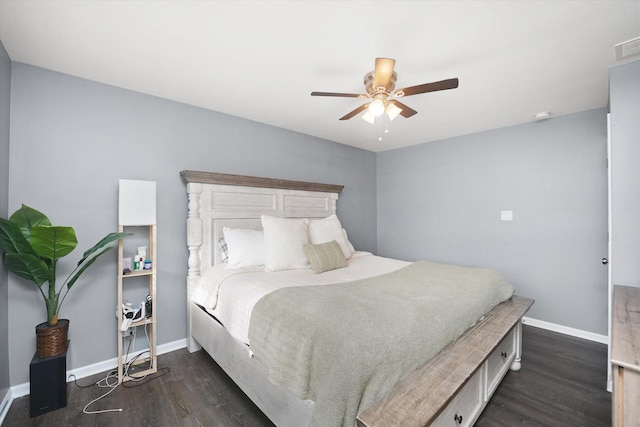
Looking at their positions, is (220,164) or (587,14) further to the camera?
(220,164)

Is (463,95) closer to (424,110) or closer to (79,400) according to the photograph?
(424,110)

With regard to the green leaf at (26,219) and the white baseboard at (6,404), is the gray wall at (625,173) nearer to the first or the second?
the green leaf at (26,219)

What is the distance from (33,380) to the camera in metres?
1.73

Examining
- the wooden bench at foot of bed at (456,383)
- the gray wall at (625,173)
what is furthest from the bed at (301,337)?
the gray wall at (625,173)

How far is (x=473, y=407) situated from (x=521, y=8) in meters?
2.31

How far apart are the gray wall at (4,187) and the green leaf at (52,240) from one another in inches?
15.8

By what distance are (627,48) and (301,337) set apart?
2.78 meters

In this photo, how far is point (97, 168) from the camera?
2.25 metres

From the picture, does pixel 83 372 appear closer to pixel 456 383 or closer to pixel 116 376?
pixel 116 376

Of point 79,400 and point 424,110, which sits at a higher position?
point 424,110

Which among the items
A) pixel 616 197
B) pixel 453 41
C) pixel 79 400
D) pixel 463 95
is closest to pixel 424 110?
pixel 463 95

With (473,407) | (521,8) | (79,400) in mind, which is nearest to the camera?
(521,8)

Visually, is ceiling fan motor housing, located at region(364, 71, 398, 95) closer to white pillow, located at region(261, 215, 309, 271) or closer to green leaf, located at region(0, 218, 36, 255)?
white pillow, located at region(261, 215, 309, 271)

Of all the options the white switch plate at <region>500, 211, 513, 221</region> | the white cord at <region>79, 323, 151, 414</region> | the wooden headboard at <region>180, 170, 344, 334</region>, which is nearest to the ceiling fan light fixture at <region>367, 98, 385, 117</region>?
the wooden headboard at <region>180, 170, 344, 334</region>
